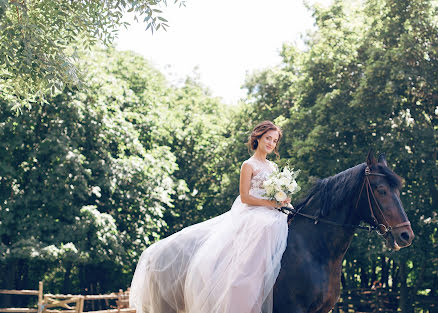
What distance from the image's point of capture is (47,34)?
29.9 ft

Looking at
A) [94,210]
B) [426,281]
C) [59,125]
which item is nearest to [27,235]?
[94,210]

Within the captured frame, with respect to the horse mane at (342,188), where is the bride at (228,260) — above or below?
below

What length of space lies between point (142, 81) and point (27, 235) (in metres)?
14.1

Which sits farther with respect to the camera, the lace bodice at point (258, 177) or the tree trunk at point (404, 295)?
the tree trunk at point (404, 295)

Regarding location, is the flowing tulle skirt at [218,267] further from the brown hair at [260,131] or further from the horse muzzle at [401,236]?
the horse muzzle at [401,236]

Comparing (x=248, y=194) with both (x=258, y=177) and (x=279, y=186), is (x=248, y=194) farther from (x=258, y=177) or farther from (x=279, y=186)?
(x=279, y=186)

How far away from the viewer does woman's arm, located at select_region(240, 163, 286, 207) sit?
6.20 m

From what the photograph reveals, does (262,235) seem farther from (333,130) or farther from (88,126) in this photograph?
(88,126)

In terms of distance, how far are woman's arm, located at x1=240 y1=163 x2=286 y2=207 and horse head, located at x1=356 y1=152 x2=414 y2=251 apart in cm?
102

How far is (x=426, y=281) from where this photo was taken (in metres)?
26.4

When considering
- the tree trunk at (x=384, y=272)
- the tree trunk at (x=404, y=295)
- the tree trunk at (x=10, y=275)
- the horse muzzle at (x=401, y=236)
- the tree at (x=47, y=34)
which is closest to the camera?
the horse muzzle at (x=401, y=236)

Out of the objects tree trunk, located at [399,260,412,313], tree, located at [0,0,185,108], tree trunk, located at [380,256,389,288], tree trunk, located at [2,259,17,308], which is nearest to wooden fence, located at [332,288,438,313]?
tree trunk, located at [399,260,412,313]

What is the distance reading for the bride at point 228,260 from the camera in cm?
563

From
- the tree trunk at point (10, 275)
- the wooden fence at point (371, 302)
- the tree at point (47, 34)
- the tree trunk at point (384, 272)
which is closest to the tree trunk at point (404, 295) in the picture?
the wooden fence at point (371, 302)
